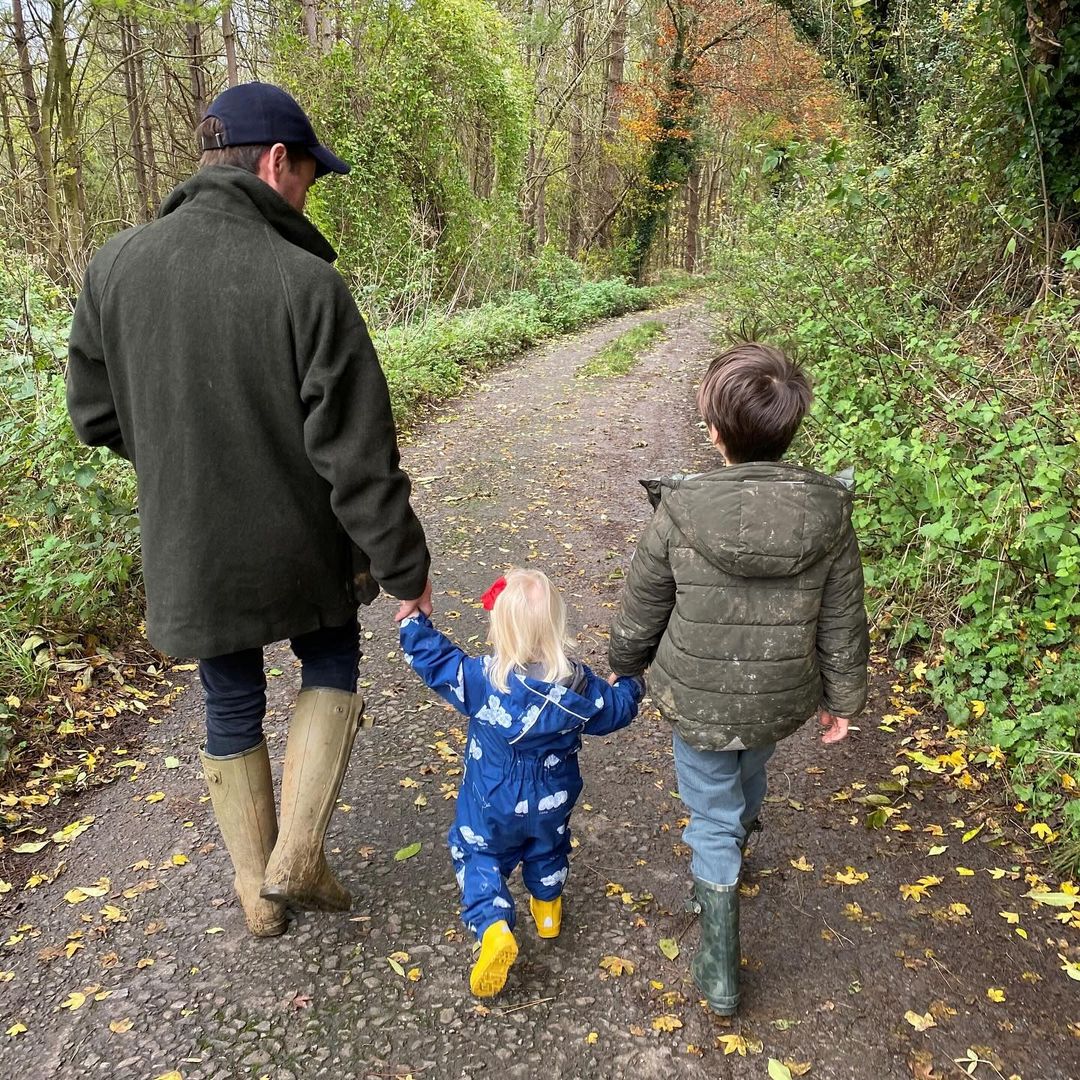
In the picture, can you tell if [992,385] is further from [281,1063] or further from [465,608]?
[281,1063]

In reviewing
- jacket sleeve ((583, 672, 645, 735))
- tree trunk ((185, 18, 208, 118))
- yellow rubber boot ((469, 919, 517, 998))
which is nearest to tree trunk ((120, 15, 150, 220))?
tree trunk ((185, 18, 208, 118))

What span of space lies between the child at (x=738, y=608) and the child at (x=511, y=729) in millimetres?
254

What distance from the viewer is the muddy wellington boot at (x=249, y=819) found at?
243 cm

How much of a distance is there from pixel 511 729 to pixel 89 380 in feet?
5.07

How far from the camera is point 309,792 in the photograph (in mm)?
2443

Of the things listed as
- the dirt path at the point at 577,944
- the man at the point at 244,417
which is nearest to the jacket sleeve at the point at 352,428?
the man at the point at 244,417

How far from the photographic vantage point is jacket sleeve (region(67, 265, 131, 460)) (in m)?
2.24

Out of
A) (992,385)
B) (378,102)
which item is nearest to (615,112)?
(378,102)

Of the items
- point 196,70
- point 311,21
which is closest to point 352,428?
point 311,21

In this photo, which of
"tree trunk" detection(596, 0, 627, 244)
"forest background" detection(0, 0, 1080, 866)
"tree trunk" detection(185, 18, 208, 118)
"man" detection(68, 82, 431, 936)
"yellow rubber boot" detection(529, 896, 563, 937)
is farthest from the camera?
"tree trunk" detection(596, 0, 627, 244)

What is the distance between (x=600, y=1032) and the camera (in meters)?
2.28

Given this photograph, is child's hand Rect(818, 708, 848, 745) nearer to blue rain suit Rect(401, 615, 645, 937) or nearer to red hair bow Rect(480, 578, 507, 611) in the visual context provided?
blue rain suit Rect(401, 615, 645, 937)

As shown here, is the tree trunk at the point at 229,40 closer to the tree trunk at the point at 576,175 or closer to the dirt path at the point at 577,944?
the tree trunk at the point at 576,175

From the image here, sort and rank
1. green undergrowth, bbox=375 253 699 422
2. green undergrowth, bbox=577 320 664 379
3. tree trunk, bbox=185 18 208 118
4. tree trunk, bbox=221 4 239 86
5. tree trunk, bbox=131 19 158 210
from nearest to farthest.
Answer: green undergrowth, bbox=375 253 699 422 < green undergrowth, bbox=577 320 664 379 < tree trunk, bbox=221 4 239 86 < tree trunk, bbox=185 18 208 118 < tree trunk, bbox=131 19 158 210
